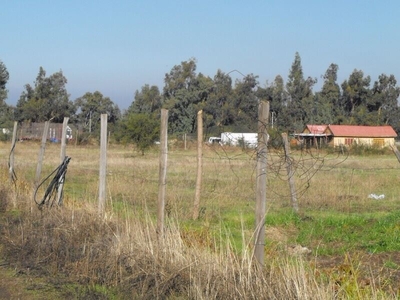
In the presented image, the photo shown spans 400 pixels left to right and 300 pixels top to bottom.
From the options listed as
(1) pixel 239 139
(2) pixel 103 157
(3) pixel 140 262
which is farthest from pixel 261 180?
(2) pixel 103 157

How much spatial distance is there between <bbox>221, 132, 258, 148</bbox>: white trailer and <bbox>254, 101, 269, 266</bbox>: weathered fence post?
0.88ft

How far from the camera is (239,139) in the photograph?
700 cm

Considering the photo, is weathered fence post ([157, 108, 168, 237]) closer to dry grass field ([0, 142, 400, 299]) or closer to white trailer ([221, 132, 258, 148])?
dry grass field ([0, 142, 400, 299])

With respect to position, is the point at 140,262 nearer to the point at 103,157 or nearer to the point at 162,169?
the point at 162,169

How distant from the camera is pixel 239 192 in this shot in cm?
1653

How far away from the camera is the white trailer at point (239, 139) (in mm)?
6612

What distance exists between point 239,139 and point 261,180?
3.50 feet

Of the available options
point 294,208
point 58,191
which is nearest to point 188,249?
point 58,191

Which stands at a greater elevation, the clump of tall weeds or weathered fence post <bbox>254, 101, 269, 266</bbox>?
weathered fence post <bbox>254, 101, 269, 266</bbox>

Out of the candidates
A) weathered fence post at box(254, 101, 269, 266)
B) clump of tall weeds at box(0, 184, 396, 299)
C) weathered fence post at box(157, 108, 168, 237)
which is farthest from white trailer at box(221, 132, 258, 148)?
clump of tall weeds at box(0, 184, 396, 299)

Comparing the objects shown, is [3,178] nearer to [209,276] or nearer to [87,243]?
[87,243]

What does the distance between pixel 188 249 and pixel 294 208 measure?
6.35 m

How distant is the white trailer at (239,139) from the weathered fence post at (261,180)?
0.27 m

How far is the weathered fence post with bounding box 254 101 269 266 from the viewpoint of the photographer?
6.03 meters
